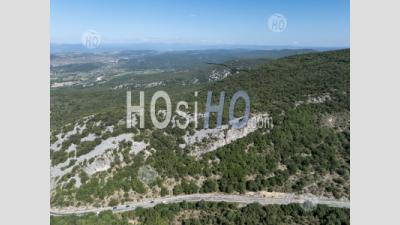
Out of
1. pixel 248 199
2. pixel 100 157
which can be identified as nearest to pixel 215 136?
Result: pixel 248 199

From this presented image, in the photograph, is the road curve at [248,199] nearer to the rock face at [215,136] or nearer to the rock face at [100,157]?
the rock face at [100,157]

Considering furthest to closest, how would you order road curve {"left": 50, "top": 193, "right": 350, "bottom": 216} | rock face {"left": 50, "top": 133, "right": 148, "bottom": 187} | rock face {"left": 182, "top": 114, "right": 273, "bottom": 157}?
rock face {"left": 182, "top": 114, "right": 273, "bottom": 157} → rock face {"left": 50, "top": 133, "right": 148, "bottom": 187} → road curve {"left": 50, "top": 193, "right": 350, "bottom": 216}

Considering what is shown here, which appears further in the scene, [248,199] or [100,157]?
[100,157]

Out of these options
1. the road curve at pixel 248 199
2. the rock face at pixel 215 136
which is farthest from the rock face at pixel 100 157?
the rock face at pixel 215 136

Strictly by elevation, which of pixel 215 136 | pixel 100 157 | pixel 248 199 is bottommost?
pixel 248 199

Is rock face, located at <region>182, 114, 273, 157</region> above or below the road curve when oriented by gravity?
above

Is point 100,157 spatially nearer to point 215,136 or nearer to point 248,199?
point 215,136

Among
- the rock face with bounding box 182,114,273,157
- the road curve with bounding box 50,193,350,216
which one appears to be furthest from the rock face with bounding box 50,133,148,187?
the rock face with bounding box 182,114,273,157

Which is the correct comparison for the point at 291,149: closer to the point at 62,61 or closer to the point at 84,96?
the point at 84,96

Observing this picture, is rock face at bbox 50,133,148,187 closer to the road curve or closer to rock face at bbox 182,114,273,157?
the road curve
